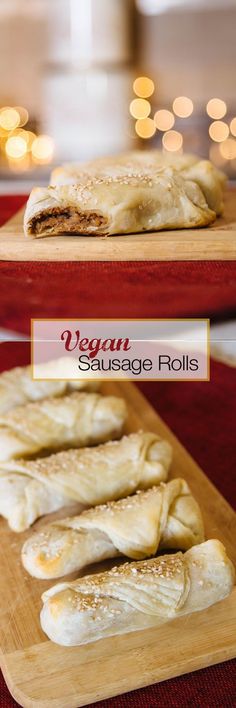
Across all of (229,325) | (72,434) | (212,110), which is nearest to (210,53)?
(212,110)

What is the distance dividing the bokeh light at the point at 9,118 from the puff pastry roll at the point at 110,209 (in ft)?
15.2

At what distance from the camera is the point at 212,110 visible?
206 inches

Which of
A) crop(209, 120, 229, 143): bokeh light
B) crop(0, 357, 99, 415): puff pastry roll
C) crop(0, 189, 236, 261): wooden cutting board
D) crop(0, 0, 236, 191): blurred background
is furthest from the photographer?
crop(209, 120, 229, 143): bokeh light

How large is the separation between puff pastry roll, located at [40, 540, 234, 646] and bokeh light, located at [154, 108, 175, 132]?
4699mm

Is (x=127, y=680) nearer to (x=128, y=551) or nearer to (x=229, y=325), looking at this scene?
(x=128, y=551)

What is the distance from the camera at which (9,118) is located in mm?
5254

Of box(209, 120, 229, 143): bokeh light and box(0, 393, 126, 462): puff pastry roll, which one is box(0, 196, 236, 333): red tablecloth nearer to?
box(0, 393, 126, 462): puff pastry roll

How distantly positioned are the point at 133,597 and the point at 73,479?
283 mm

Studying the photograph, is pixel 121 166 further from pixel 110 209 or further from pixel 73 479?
pixel 73 479

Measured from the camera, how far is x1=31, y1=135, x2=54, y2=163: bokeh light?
491 cm

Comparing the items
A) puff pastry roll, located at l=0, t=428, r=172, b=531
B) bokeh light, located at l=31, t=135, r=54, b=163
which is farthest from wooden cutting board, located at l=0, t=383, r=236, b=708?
bokeh light, located at l=31, t=135, r=54, b=163

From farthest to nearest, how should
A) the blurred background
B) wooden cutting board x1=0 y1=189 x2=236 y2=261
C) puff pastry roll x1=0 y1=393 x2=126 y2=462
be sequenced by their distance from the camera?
the blurred background < puff pastry roll x1=0 y1=393 x2=126 y2=462 < wooden cutting board x1=0 y1=189 x2=236 y2=261

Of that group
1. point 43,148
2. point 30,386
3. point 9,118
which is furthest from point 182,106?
point 30,386

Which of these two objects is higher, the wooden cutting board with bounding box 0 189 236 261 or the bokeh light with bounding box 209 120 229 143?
the bokeh light with bounding box 209 120 229 143
